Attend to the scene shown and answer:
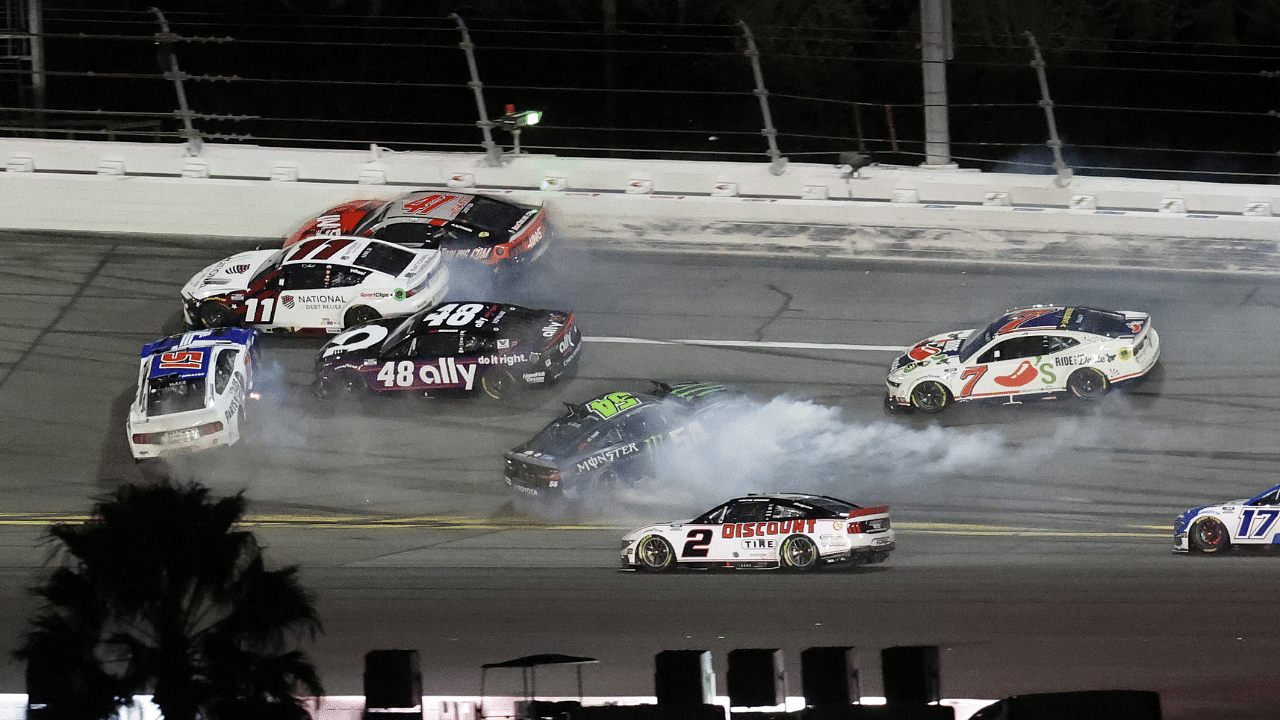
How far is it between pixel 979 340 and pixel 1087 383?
49.4 inches

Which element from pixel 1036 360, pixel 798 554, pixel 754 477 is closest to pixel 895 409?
pixel 1036 360

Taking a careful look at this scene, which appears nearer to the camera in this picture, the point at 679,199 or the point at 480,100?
the point at 679,199

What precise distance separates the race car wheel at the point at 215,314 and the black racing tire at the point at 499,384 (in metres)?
3.54

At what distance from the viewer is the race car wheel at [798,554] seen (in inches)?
603

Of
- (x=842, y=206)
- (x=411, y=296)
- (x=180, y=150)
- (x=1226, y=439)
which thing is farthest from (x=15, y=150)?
(x=1226, y=439)

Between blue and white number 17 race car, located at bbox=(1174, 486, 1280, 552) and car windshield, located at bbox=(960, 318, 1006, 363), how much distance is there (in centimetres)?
341

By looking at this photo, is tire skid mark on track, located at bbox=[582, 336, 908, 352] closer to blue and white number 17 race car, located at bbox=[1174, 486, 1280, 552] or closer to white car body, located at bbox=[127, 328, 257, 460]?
white car body, located at bbox=[127, 328, 257, 460]

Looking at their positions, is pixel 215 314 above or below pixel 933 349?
above

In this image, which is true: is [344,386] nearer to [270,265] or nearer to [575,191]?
[270,265]

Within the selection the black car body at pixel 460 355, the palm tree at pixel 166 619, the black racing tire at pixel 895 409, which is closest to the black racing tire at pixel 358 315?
the black car body at pixel 460 355

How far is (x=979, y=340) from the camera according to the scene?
18.1m

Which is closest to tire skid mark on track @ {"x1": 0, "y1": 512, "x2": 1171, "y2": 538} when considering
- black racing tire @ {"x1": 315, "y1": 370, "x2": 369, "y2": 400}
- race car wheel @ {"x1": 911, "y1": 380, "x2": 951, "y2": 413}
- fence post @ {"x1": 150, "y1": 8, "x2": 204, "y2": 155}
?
race car wheel @ {"x1": 911, "y1": 380, "x2": 951, "y2": 413}

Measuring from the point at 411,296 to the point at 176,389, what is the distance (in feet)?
10.5

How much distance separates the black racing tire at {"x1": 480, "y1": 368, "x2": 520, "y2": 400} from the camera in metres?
18.6
